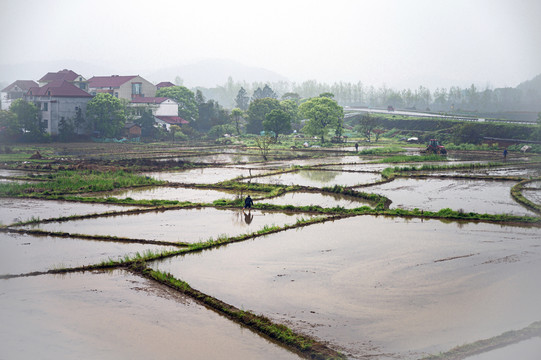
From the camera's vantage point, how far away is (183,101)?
59.4 meters

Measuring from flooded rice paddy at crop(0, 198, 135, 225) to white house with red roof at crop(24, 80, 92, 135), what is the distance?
28.8 metres

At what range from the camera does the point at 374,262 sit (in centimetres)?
1168

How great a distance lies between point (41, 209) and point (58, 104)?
3167cm

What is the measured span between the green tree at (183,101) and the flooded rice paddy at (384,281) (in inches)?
1811

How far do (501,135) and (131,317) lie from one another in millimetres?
43048

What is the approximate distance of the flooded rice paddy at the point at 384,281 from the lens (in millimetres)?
8312

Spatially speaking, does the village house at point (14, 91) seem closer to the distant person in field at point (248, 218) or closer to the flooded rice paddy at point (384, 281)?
the distant person in field at point (248, 218)

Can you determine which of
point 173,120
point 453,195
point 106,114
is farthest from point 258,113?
point 453,195

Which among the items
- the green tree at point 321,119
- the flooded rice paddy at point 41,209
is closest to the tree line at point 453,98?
the green tree at point 321,119

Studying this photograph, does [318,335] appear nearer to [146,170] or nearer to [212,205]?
[212,205]

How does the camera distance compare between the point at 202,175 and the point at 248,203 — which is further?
the point at 202,175

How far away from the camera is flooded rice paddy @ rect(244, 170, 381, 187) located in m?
24.1

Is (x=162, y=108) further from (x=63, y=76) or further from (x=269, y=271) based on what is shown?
(x=269, y=271)

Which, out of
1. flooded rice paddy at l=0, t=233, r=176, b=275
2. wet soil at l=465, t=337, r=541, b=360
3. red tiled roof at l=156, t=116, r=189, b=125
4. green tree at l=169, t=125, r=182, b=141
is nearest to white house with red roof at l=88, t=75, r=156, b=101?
red tiled roof at l=156, t=116, r=189, b=125
